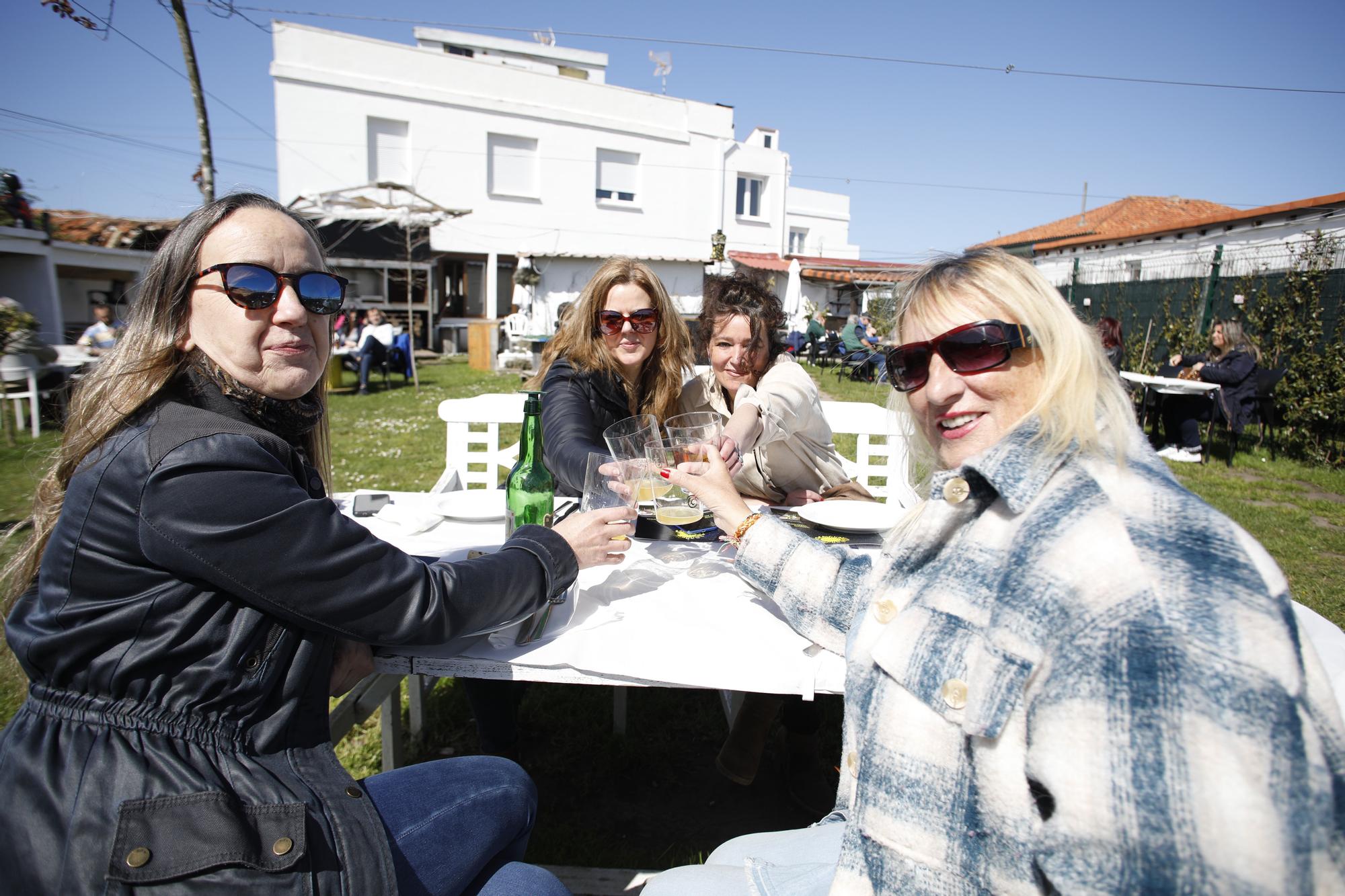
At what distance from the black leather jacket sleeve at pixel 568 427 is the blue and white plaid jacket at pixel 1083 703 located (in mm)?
1578

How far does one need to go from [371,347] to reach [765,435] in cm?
1296

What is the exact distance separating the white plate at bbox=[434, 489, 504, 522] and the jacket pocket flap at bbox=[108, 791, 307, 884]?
1384 mm

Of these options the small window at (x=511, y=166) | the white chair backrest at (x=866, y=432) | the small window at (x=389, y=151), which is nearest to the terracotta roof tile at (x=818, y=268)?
the small window at (x=511, y=166)

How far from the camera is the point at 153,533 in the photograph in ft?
3.86

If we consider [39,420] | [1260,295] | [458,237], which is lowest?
[39,420]

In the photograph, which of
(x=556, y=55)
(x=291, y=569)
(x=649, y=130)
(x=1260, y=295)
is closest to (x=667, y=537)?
(x=291, y=569)

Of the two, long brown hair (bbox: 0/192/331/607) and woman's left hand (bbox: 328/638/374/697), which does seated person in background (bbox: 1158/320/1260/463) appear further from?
long brown hair (bbox: 0/192/331/607)

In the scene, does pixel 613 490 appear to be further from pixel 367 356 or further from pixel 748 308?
pixel 367 356

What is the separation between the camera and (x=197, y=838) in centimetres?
109

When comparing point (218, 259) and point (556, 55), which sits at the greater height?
point (556, 55)

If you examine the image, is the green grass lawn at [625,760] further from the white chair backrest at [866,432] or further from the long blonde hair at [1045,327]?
the long blonde hair at [1045,327]

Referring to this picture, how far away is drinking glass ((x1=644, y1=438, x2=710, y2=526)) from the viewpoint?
1994mm

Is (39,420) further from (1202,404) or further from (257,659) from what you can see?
(1202,404)

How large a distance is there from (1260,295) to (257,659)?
14.6 meters
